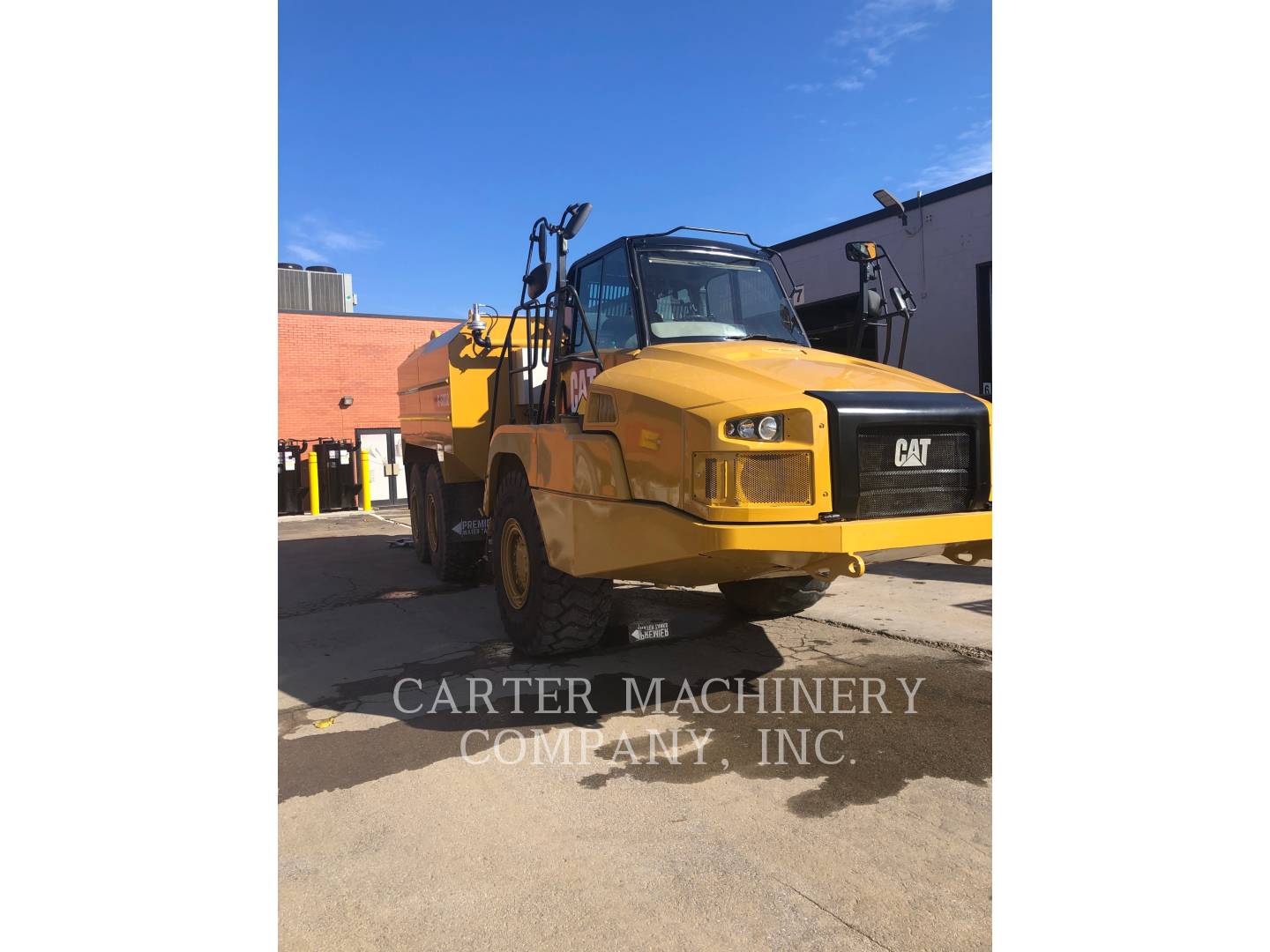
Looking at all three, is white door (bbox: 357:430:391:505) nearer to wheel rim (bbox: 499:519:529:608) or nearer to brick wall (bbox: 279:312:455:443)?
brick wall (bbox: 279:312:455:443)

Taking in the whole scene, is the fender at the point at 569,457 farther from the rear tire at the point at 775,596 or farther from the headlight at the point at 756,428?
the rear tire at the point at 775,596

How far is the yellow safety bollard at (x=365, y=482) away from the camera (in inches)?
756

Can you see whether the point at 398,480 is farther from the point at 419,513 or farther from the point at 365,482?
the point at 419,513

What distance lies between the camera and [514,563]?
5.76 metres

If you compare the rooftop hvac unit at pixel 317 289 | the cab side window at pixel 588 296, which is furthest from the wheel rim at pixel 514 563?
the rooftop hvac unit at pixel 317 289

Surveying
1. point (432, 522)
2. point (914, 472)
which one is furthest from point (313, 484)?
point (914, 472)

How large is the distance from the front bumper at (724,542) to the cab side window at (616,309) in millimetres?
1048

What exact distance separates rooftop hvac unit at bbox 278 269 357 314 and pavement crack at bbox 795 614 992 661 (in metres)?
29.5

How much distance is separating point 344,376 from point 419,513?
16021 mm

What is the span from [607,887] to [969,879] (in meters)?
1.25

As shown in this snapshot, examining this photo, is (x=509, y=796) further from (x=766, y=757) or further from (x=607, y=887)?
(x=766, y=757)

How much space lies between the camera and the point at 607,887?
2.82 metres

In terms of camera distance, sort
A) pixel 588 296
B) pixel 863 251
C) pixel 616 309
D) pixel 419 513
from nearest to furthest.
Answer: pixel 863 251 → pixel 616 309 → pixel 588 296 → pixel 419 513

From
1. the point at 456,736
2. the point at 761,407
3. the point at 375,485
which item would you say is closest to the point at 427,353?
the point at 456,736
